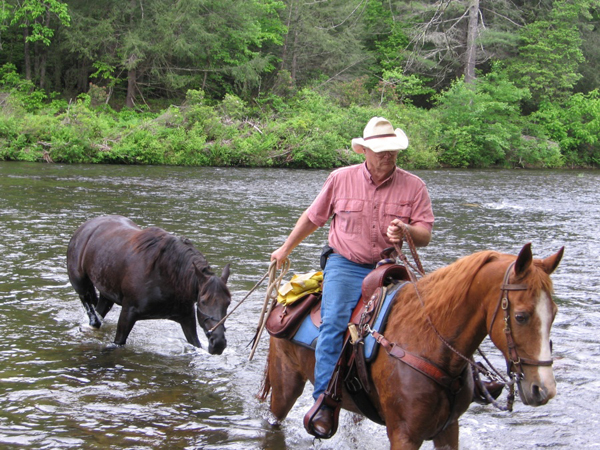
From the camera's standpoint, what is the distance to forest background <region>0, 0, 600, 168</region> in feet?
97.7

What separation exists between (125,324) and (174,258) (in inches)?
38.0

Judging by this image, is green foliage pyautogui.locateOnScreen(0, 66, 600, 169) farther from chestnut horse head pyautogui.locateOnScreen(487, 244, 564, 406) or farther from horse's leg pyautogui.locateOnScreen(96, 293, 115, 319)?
chestnut horse head pyautogui.locateOnScreen(487, 244, 564, 406)

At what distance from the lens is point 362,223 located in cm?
432

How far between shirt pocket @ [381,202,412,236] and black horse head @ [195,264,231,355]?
263 cm

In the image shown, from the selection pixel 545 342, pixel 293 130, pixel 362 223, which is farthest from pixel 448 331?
pixel 293 130

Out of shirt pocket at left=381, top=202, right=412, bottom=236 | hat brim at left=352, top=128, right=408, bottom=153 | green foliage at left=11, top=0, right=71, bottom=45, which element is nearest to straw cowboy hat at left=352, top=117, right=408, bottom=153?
hat brim at left=352, top=128, right=408, bottom=153

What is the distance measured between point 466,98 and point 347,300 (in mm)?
36754

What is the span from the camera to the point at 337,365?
13.6ft

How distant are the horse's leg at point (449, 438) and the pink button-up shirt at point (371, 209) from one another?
1.18 m

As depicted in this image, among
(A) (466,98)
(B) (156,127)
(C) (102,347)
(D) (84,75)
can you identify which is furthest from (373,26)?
(C) (102,347)

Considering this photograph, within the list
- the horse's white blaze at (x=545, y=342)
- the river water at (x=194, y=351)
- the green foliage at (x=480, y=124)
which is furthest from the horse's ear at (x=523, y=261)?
the green foliage at (x=480, y=124)

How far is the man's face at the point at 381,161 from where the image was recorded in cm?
420

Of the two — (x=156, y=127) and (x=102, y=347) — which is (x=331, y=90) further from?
(x=102, y=347)

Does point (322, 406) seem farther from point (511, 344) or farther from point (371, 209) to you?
point (511, 344)
